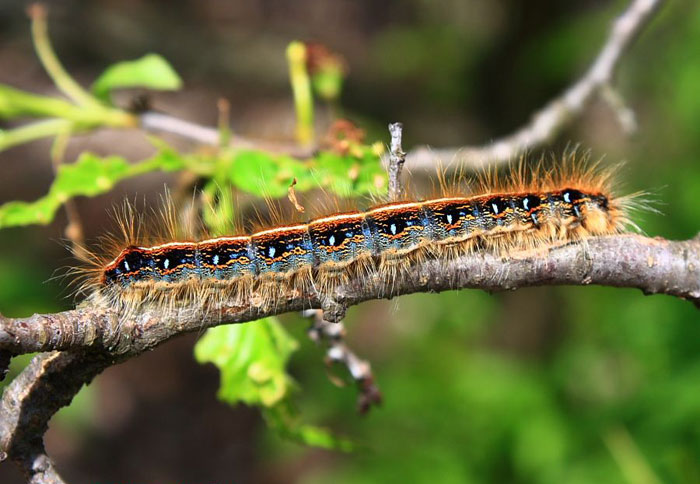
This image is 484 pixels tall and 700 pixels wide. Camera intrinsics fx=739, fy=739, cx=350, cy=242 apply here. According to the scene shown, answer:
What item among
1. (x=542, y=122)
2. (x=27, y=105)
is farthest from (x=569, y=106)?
(x=27, y=105)

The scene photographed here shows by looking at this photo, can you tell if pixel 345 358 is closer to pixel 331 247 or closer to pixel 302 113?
pixel 331 247

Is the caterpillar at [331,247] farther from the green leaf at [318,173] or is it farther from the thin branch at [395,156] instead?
the thin branch at [395,156]

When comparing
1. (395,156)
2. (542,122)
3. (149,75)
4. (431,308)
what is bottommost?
(395,156)

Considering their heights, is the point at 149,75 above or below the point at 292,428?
above

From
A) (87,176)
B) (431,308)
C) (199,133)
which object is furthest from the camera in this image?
(431,308)

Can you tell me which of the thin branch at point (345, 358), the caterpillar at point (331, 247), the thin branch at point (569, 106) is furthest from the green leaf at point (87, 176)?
the thin branch at point (569, 106)
